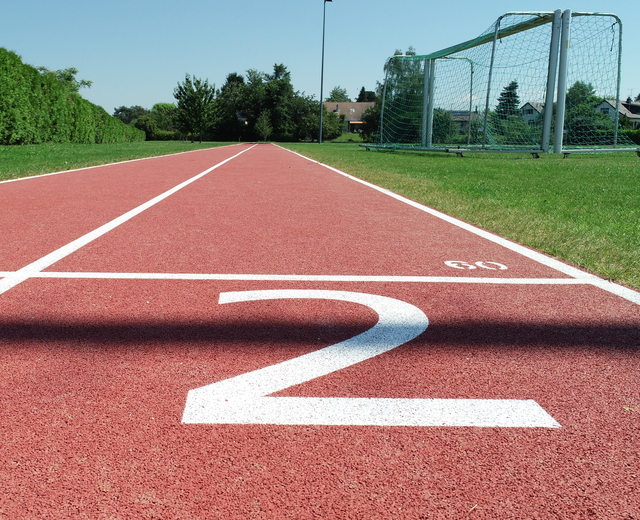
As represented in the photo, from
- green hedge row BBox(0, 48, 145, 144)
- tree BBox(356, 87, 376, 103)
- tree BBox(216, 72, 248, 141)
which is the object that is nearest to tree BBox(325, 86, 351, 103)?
tree BBox(356, 87, 376, 103)

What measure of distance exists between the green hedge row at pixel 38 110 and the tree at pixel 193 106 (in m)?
21.7

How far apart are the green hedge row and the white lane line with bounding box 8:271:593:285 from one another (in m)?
27.9

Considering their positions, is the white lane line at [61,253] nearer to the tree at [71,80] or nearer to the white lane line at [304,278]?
the white lane line at [304,278]

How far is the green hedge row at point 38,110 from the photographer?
93.2 ft

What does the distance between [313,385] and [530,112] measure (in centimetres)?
2627

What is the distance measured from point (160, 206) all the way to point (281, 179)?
538 cm

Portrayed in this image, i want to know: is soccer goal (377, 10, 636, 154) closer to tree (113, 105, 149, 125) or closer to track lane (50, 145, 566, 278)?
track lane (50, 145, 566, 278)

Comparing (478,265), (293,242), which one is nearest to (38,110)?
(293,242)

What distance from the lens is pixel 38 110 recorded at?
3177 cm

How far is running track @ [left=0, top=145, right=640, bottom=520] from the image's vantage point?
5.74 ft

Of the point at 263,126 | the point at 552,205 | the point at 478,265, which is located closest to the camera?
the point at 478,265

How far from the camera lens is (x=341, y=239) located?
586 cm

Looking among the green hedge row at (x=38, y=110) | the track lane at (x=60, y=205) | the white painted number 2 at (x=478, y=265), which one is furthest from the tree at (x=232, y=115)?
the white painted number 2 at (x=478, y=265)

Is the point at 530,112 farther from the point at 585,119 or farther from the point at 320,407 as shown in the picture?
A: the point at 320,407
